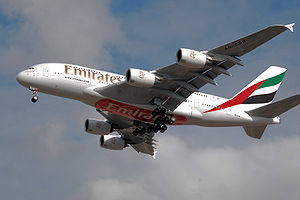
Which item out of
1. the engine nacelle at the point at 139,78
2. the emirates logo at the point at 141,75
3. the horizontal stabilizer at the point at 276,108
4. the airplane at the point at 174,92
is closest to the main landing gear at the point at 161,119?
the airplane at the point at 174,92

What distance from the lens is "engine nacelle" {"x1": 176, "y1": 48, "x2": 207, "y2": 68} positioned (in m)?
38.4

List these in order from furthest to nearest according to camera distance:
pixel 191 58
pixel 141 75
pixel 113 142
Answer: pixel 113 142 → pixel 141 75 → pixel 191 58

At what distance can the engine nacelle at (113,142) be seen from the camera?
54.0 meters

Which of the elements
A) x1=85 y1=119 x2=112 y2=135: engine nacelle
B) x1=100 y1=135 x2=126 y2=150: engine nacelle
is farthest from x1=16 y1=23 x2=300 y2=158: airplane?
x1=100 y1=135 x2=126 y2=150: engine nacelle

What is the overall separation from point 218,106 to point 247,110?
113 inches

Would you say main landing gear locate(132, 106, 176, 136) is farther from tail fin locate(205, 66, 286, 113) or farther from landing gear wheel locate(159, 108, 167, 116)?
tail fin locate(205, 66, 286, 113)

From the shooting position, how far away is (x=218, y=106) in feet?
155

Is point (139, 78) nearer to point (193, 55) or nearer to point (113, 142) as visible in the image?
point (193, 55)

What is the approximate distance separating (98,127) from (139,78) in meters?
12.0

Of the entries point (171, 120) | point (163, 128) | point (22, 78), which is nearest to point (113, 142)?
point (163, 128)

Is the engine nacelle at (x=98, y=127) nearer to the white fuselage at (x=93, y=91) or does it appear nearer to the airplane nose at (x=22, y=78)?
the white fuselage at (x=93, y=91)

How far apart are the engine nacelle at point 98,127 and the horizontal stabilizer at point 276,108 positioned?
13261 millimetres

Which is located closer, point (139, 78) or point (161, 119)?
point (139, 78)

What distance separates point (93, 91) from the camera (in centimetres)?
4312
